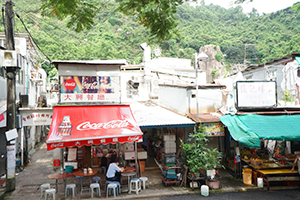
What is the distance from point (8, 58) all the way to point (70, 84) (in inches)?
111

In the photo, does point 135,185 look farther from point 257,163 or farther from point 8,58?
point 8,58

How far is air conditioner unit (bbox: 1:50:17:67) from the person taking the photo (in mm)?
9259

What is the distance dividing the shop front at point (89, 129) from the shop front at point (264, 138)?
15.2ft

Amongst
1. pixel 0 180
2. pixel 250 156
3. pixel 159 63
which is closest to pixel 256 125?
pixel 250 156

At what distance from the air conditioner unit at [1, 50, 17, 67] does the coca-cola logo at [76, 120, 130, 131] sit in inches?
159

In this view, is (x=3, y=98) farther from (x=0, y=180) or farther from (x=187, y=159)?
(x=187, y=159)

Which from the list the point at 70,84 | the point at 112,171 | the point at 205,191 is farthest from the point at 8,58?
the point at 205,191

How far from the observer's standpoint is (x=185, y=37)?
4844 cm

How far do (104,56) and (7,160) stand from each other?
28770mm

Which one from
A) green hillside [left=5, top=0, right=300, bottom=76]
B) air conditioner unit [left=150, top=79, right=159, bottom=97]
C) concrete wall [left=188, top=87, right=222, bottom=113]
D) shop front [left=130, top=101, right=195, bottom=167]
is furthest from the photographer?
green hillside [left=5, top=0, right=300, bottom=76]

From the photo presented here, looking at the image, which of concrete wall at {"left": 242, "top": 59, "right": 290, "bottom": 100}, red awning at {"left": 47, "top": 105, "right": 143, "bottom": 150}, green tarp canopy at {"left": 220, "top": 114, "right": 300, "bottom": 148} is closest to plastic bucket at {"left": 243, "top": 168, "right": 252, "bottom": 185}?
green tarp canopy at {"left": 220, "top": 114, "right": 300, "bottom": 148}

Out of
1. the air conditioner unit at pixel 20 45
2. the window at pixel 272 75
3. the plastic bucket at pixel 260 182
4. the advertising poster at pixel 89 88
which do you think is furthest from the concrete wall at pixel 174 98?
the air conditioner unit at pixel 20 45

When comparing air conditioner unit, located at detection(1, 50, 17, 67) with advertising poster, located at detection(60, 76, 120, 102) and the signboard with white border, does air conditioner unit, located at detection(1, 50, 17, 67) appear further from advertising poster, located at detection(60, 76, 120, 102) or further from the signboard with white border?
the signboard with white border

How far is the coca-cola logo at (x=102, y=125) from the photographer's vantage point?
30.6ft
